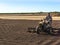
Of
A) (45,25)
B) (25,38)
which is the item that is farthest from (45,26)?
(25,38)

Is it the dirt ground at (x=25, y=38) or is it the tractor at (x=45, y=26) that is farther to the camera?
the tractor at (x=45, y=26)

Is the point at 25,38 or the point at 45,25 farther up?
the point at 45,25

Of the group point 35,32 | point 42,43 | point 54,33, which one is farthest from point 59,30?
point 42,43

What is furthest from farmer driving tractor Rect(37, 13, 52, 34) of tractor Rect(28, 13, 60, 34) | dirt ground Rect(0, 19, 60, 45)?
dirt ground Rect(0, 19, 60, 45)

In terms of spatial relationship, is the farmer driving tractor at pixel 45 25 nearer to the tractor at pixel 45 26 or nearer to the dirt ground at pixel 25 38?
the tractor at pixel 45 26

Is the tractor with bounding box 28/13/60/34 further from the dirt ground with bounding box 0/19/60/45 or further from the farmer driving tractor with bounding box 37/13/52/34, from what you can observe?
the dirt ground with bounding box 0/19/60/45

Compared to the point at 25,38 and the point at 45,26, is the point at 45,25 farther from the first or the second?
the point at 25,38

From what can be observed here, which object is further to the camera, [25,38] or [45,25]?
[45,25]

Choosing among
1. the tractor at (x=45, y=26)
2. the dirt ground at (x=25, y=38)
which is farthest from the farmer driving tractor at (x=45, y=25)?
the dirt ground at (x=25, y=38)

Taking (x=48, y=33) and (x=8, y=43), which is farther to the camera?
(x=48, y=33)

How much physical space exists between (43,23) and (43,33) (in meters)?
0.98

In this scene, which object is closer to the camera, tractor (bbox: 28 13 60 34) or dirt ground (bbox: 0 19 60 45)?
dirt ground (bbox: 0 19 60 45)

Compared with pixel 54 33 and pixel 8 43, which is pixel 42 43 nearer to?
pixel 8 43

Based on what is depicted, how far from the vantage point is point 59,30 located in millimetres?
19391
